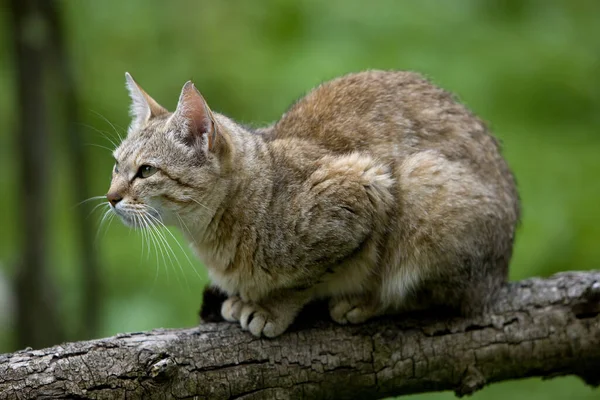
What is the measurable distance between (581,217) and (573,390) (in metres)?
1.31

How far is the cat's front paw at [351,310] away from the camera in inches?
178

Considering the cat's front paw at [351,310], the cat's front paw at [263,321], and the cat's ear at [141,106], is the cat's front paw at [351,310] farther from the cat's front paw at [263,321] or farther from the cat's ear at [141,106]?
the cat's ear at [141,106]

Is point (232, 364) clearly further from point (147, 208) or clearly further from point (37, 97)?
point (37, 97)

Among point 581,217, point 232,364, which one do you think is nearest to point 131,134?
point 232,364

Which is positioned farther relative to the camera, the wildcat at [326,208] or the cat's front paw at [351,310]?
the cat's front paw at [351,310]

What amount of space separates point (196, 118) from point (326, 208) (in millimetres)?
792

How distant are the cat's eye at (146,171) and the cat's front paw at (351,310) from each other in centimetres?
117

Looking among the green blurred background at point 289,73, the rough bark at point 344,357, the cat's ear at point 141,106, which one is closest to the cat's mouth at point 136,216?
the rough bark at point 344,357

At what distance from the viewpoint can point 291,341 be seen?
4.39 metres

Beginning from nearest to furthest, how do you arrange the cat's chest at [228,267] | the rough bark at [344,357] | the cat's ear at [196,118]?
the rough bark at [344,357], the cat's ear at [196,118], the cat's chest at [228,267]

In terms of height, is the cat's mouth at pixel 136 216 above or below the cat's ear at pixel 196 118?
below

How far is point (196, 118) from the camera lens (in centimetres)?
434

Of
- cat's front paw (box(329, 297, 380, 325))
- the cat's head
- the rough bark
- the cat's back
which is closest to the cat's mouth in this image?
the cat's head

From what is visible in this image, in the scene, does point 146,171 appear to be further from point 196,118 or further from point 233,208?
point 233,208
